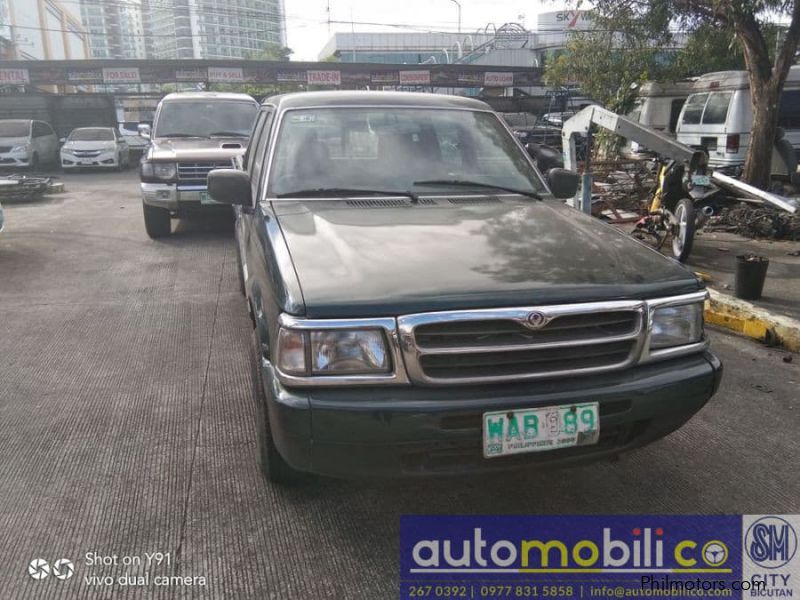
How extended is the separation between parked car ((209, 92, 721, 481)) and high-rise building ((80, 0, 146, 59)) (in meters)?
115

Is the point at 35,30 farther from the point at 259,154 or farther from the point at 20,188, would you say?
the point at 259,154

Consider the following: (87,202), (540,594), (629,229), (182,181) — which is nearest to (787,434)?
(540,594)

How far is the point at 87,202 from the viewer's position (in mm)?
12617

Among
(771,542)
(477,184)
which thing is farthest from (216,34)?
(771,542)

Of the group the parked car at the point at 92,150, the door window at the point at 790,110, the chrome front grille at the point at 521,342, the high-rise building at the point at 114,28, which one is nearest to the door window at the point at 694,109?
the door window at the point at 790,110

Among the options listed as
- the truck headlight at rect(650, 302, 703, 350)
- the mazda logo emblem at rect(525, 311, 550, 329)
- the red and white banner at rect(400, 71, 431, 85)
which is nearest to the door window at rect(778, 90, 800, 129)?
the truck headlight at rect(650, 302, 703, 350)

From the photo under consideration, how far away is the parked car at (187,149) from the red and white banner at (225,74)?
21582 millimetres

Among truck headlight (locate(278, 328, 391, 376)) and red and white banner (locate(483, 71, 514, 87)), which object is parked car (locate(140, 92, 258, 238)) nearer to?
truck headlight (locate(278, 328, 391, 376))

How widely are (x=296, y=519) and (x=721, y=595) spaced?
5.41 ft

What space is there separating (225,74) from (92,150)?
12.4 meters

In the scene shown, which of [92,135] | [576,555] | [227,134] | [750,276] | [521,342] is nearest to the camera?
[521,342]

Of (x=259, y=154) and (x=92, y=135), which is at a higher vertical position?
(x=259, y=154)

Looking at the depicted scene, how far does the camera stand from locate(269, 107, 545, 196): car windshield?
3.54 m

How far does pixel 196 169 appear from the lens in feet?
26.8
